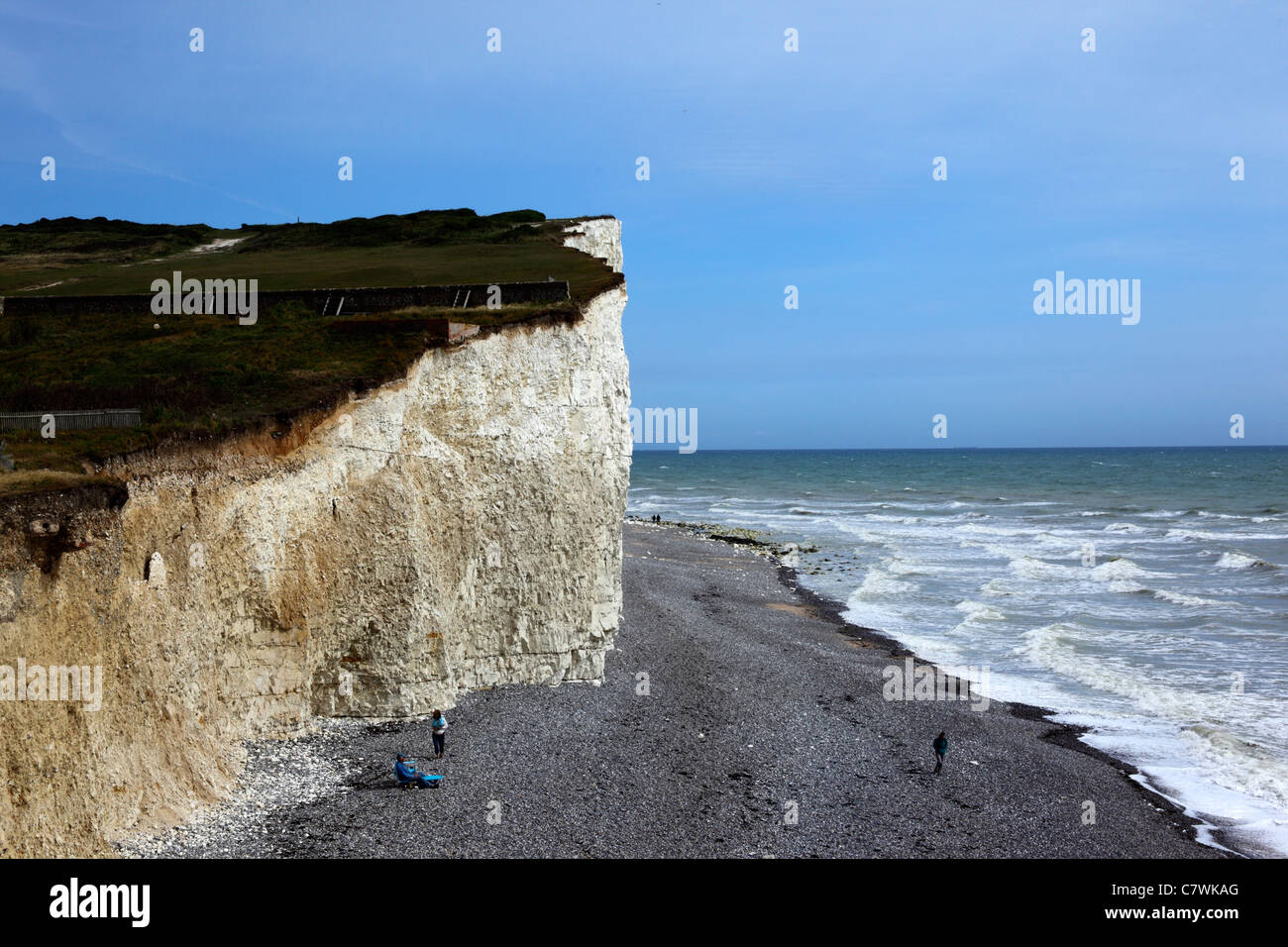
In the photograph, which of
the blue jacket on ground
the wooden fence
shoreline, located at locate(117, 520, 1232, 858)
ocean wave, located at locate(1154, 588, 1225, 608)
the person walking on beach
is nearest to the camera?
shoreline, located at locate(117, 520, 1232, 858)

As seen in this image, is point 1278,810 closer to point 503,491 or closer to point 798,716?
point 798,716

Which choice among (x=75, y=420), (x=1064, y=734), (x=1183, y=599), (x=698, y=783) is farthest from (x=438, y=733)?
(x=1183, y=599)

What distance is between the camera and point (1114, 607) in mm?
38531

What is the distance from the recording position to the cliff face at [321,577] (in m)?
13.7

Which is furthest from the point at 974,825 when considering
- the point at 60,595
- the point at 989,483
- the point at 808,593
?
the point at 989,483

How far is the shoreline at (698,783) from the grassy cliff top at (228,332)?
739 cm

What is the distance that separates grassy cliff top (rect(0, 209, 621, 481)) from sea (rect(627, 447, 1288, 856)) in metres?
19.4

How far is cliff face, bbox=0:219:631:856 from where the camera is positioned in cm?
1371

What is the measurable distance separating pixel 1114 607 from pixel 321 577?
33474 mm

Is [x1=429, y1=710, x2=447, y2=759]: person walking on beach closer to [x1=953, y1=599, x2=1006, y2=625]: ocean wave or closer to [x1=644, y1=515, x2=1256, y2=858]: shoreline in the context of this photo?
[x1=644, y1=515, x2=1256, y2=858]: shoreline

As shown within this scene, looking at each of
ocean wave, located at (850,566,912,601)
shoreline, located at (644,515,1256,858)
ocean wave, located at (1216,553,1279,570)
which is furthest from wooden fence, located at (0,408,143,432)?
ocean wave, located at (1216,553,1279,570)

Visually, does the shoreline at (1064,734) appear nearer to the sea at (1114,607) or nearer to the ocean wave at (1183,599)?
the sea at (1114,607)

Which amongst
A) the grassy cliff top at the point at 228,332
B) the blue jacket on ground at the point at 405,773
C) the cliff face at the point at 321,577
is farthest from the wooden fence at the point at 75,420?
the blue jacket on ground at the point at 405,773
